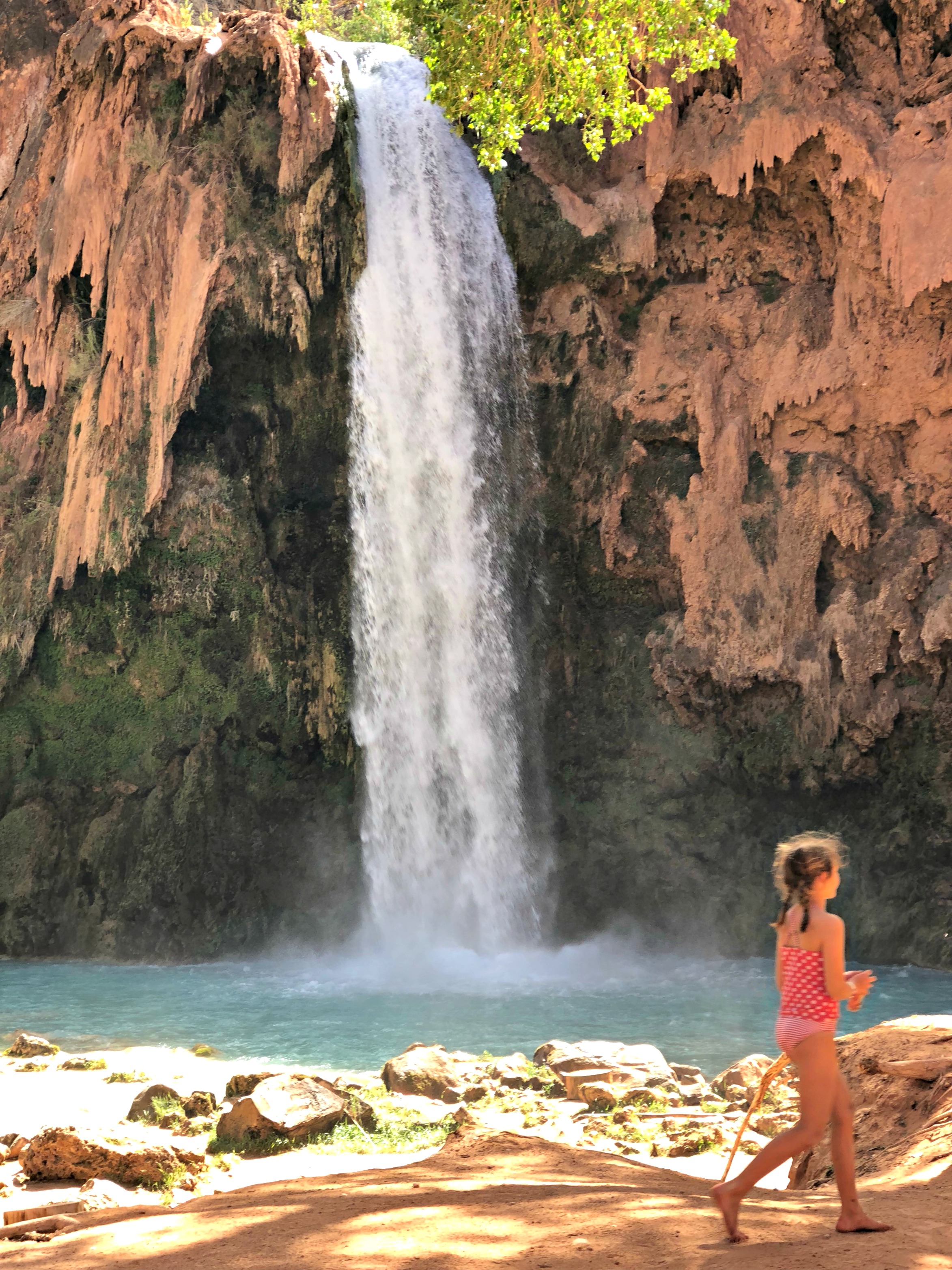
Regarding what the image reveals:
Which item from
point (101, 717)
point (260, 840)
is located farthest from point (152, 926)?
point (101, 717)

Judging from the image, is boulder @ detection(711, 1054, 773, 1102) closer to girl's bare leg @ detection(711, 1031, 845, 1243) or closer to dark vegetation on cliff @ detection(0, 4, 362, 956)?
girl's bare leg @ detection(711, 1031, 845, 1243)

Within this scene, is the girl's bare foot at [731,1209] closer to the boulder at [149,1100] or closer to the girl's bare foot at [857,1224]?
the girl's bare foot at [857,1224]

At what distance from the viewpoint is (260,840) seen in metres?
19.3

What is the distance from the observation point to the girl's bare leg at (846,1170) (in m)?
3.93

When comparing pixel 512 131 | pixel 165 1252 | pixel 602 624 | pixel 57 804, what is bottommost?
pixel 165 1252

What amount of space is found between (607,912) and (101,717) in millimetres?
8778

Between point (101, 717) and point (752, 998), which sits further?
point (101, 717)

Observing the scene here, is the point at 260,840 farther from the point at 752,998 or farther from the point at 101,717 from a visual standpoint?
the point at 752,998

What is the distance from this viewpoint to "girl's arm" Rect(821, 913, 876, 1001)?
414 cm

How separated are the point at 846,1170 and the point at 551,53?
1107 cm

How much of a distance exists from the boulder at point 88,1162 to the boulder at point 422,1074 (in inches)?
102

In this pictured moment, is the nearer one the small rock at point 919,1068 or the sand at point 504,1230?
the sand at point 504,1230

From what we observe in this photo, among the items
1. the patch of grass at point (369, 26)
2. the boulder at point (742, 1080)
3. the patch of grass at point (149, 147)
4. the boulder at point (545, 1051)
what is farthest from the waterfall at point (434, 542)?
the patch of grass at point (369, 26)

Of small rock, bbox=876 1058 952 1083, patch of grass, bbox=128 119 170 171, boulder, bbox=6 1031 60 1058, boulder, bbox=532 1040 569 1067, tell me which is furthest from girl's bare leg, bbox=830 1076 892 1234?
patch of grass, bbox=128 119 170 171
